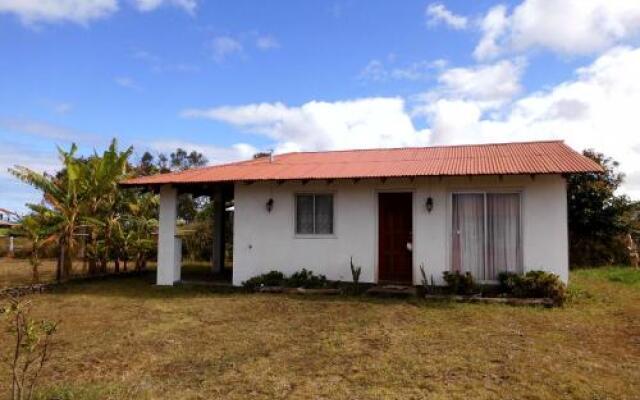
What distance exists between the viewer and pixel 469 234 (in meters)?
11.0

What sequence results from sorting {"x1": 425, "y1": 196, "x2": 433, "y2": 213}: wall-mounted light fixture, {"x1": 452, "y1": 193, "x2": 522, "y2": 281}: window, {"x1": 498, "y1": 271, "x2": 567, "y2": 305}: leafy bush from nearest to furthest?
{"x1": 498, "y1": 271, "x2": 567, "y2": 305}: leafy bush < {"x1": 452, "y1": 193, "x2": 522, "y2": 281}: window < {"x1": 425, "y1": 196, "x2": 433, "y2": 213}: wall-mounted light fixture

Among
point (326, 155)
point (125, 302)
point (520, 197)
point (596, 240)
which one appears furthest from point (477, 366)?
point (596, 240)

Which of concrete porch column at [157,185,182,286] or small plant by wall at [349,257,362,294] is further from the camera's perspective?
concrete porch column at [157,185,182,286]

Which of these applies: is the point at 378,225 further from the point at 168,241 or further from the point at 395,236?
the point at 168,241

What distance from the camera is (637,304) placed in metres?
9.73

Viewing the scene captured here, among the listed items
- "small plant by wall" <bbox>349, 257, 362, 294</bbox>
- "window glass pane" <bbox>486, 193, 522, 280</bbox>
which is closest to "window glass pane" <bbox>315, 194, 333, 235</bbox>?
"small plant by wall" <bbox>349, 257, 362, 294</bbox>

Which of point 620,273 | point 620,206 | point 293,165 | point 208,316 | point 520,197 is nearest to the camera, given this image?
point 208,316

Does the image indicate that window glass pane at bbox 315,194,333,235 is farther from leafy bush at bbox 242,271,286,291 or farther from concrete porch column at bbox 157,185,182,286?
concrete porch column at bbox 157,185,182,286

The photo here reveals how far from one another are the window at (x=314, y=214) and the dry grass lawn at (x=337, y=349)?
84.8 inches

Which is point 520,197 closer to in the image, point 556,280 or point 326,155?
point 556,280

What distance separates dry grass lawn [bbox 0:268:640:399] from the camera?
509 cm

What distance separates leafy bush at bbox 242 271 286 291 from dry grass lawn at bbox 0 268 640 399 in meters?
0.98

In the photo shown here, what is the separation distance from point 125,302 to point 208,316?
246cm

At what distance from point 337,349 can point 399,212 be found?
19.3 feet
